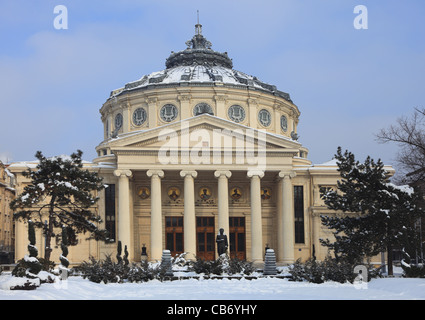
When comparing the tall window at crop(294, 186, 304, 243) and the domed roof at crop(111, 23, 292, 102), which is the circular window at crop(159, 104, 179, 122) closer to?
the domed roof at crop(111, 23, 292, 102)

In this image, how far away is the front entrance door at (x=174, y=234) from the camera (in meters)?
64.5

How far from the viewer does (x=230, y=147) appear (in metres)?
59.5

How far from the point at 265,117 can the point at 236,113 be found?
4066mm

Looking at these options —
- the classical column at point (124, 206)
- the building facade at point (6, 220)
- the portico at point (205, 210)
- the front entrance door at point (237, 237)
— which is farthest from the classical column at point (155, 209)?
the building facade at point (6, 220)

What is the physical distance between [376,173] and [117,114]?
41437mm

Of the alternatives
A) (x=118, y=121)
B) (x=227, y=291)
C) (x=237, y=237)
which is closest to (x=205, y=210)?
(x=237, y=237)

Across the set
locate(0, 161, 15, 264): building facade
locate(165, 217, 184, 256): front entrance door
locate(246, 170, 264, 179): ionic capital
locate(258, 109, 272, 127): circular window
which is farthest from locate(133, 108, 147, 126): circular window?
locate(0, 161, 15, 264): building facade

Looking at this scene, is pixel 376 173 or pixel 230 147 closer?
pixel 376 173

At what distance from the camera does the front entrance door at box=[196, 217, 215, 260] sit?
6378 cm

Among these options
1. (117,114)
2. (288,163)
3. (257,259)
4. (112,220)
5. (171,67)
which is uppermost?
(171,67)

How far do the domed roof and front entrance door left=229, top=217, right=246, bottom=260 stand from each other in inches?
657
